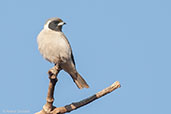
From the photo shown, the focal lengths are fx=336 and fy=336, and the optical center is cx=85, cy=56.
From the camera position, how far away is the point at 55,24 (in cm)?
793

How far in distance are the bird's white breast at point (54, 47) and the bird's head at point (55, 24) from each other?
34 centimetres

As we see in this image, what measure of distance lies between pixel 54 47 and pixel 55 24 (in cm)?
87

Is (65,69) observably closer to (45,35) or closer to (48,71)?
(45,35)

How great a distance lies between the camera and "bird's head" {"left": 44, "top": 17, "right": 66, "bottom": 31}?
787 centimetres

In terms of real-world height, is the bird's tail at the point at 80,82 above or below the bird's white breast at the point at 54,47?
below

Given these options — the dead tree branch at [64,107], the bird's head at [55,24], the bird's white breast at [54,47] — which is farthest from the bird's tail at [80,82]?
the dead tree branch at [64,107]

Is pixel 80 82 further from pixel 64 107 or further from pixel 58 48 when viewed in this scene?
pixel 64 107

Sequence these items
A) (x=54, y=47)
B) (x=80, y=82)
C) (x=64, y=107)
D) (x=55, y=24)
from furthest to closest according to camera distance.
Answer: (x=55, y=24), (x=80, y=82), (x=54, y=47), (x=64, y=107)

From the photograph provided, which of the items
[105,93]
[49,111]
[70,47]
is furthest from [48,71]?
[70,47]

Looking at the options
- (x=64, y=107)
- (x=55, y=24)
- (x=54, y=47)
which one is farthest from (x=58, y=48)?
(x=64, y=107)

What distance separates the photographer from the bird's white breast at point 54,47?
7281 mm

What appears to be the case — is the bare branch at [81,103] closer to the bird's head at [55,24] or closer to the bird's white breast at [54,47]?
the bird's white breast at [54,47]

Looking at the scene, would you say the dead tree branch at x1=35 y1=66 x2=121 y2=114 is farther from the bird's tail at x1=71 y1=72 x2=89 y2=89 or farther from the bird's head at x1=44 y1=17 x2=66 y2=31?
the bird's head at x1=44 y1=17 x2=66 y2=31

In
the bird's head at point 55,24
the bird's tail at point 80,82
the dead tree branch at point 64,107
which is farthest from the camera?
the bird's head at point 55,24
